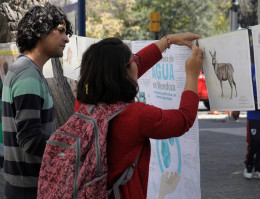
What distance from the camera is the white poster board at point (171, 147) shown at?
3.21m

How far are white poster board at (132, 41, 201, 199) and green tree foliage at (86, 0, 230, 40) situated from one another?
2528 cm

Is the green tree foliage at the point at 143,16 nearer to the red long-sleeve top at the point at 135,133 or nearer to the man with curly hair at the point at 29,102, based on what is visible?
the man with curly hair at the point at 29,102

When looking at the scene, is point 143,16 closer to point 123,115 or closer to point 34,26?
point 34,26

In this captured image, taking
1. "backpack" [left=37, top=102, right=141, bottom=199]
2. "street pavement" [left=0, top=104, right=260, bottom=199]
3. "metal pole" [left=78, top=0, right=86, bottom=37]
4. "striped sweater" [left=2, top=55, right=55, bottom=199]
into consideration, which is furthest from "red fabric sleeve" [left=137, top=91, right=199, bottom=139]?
"street pavement" [left=0, top=104, right=260, bottom=199]

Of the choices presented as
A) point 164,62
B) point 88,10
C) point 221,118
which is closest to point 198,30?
point 88,10

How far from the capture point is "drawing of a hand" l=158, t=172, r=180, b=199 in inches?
135

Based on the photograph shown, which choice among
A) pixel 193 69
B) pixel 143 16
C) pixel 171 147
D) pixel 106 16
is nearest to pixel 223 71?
pixel 193 69

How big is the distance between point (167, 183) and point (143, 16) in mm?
28244

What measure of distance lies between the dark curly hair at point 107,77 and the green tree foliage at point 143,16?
26.9m

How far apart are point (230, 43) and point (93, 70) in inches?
39.5

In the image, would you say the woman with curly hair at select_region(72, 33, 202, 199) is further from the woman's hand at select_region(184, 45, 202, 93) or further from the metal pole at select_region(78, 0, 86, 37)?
the metal pole at select_region(78, 0, 86, 37)

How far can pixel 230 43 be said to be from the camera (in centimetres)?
263

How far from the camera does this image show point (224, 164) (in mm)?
7875

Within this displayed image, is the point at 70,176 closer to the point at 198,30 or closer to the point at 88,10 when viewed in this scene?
the point at 88,10
